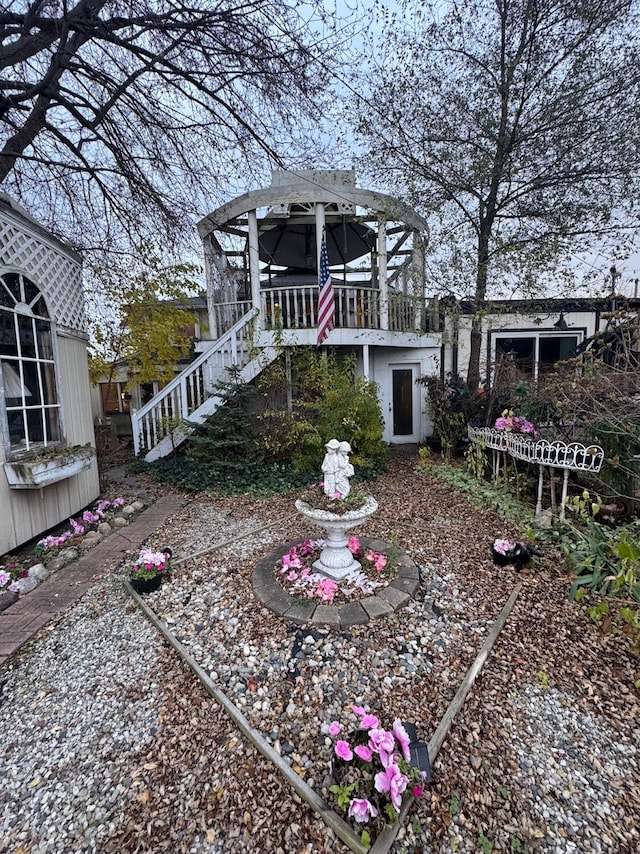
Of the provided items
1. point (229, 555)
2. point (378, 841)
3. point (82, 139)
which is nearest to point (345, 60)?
point (82, 139)

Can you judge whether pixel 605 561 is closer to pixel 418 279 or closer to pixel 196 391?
pixel 418 279

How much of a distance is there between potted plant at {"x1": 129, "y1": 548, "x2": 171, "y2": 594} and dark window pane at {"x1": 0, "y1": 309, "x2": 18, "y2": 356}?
7.93 ft

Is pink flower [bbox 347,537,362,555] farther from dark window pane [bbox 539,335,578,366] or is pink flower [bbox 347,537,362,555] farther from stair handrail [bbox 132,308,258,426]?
dark window pane [bbox 539,335,578,366]

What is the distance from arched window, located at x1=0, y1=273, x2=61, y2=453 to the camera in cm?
364

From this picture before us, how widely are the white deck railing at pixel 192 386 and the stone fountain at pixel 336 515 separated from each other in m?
3.95

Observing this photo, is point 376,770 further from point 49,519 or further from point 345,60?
point 345,60

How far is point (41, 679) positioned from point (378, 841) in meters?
2.16

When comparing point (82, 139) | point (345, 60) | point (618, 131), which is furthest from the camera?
point (618, 131)

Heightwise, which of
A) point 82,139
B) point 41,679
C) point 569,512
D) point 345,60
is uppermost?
point 345,60

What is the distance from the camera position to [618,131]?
552 centimetres

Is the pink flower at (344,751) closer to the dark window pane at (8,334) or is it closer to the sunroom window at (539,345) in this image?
the dark window pane at (8,334)

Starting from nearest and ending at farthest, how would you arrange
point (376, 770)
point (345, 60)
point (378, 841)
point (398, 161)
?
point (378, 841), point (376, 770), point (345, 60), point (398, 161)

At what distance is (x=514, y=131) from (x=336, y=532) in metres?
6.61

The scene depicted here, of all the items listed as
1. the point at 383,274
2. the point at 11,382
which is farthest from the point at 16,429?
the point at 383,274
